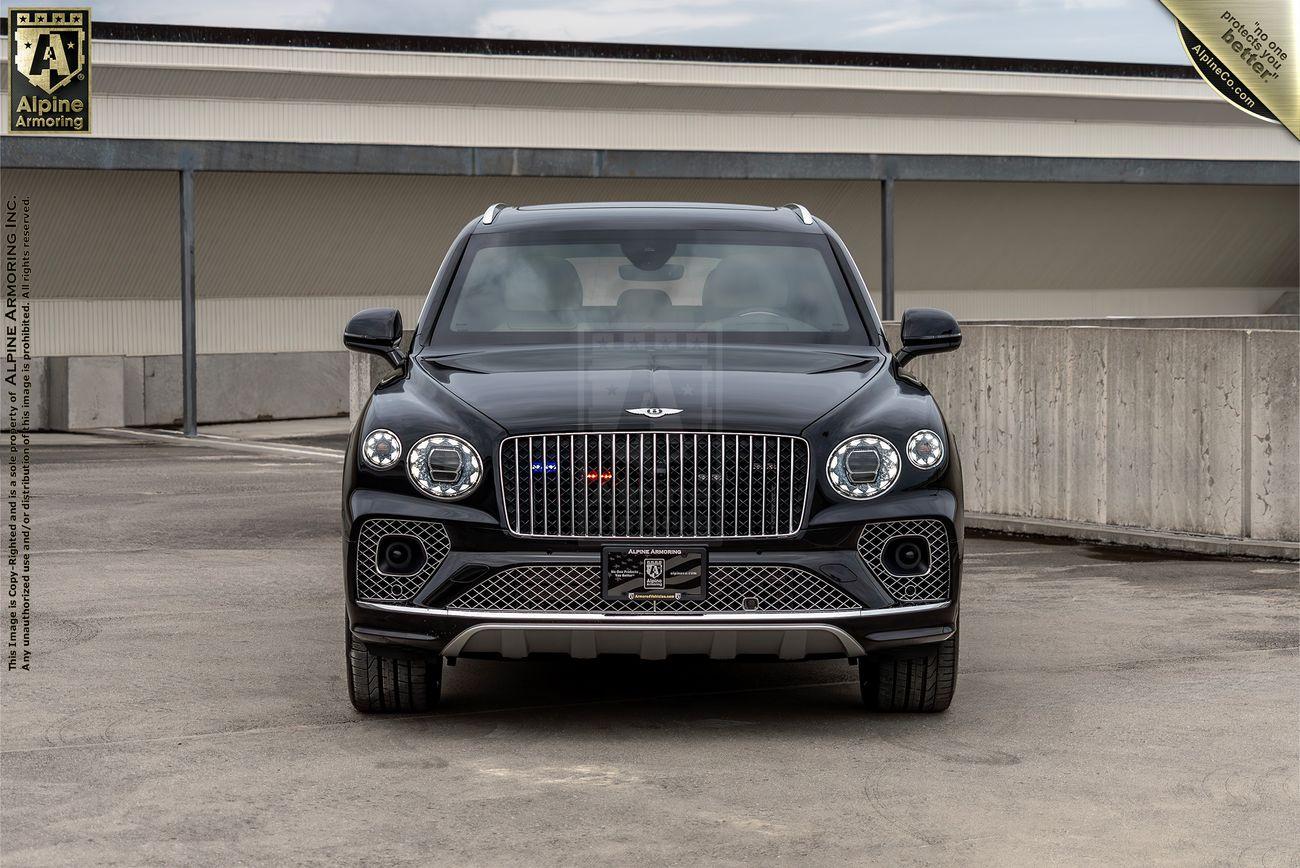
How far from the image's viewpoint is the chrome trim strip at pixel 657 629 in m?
6.52

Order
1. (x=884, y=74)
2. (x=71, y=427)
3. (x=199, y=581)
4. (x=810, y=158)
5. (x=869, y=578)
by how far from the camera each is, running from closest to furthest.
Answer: (x=869, y=578)
(x=199, y=581)
(x=71, y=427)
(x=810, y=158)
(x=884, y=74)

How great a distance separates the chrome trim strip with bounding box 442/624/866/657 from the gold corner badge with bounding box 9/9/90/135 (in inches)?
845

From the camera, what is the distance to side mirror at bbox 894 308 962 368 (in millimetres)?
7824

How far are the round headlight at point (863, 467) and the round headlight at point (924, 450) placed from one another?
0.07 m

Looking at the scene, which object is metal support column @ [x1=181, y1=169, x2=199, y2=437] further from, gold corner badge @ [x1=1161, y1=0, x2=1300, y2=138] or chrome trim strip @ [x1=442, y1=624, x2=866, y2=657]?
chrome trim strip @ [x1=442, y1=624, x2=866, y2=657]

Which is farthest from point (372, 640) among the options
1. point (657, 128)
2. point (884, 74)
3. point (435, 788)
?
point (884, 74)

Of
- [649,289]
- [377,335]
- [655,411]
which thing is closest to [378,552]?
[655,411]

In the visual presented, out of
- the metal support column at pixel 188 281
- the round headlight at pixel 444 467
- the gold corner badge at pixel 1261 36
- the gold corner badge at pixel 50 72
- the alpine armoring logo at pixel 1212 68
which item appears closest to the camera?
the round headlight at pixel 444 467

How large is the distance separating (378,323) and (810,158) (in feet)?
72.6

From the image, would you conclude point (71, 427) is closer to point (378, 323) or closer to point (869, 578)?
point (378, 323)

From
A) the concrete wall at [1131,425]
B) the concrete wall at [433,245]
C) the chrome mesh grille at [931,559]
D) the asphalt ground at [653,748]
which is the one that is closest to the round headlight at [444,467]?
the asphalt ground at [653,748]

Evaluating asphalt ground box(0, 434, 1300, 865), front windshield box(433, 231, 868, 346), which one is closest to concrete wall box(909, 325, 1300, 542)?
asphalt ground box(0, 434, 1300, 865)

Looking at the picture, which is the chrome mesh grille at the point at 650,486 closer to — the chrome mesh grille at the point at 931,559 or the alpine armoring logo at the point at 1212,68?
the chrome mesh grille at the point at 931,559

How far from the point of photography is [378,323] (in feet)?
25.6
